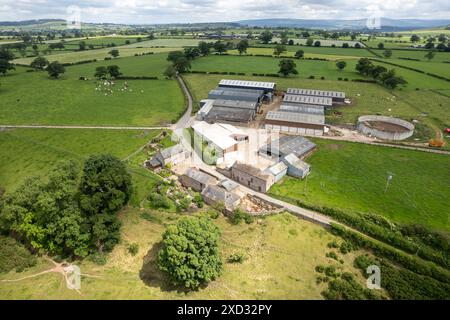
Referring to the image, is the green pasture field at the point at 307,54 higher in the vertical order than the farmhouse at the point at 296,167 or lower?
higher

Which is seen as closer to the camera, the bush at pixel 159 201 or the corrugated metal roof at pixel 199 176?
the bush at pixel 159 201

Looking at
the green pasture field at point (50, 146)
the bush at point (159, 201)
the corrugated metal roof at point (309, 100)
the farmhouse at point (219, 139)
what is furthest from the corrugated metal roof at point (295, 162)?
the corrugated metal roof at point (309, 100)

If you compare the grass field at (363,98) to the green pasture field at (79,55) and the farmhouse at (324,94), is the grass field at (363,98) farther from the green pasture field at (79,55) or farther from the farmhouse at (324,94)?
the green pasture field at (79,55)

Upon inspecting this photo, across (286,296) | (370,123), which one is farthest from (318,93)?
(286,296)

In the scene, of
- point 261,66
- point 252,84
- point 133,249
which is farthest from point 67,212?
point 261,66

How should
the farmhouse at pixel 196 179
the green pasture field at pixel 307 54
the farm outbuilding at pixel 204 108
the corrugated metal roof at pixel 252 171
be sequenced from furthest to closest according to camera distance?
the green pasture field at pixel 307 54 → the farm outbuilding at pixel 204 108 → the farmhouse at pixel 196 179 → the corrugated metal roof at pixel 252 171
